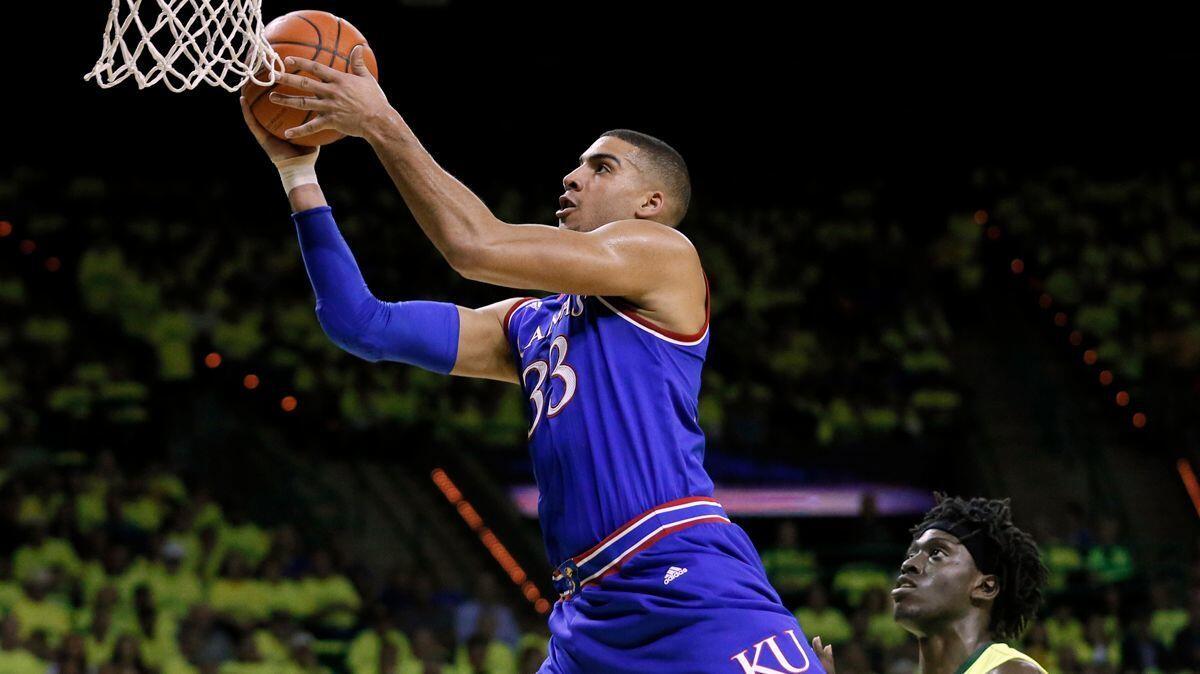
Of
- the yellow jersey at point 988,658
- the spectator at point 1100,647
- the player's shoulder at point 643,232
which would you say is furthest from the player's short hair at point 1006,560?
the spectator at point 1100,647

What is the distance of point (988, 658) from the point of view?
402 centimetres

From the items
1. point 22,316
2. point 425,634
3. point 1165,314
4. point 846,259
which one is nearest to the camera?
point 425,634

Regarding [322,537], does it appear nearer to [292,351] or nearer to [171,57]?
[292,351]

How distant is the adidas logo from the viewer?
10.4ft

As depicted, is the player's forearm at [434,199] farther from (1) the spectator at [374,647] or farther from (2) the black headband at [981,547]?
(1) the spectator at [374,647]

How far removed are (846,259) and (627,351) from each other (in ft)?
38.2

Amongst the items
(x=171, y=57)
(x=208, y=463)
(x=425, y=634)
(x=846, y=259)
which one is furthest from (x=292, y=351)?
(x=171, y=57)

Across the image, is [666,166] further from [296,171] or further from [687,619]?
[687,619]

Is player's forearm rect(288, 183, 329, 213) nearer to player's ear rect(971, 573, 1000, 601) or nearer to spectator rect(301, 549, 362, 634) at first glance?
player's ear rect(971, 573, 1000, 601)

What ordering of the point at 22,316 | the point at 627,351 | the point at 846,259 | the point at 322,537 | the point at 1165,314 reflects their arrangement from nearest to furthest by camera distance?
the point at 627,351 → the point at 322,537 → the point at 22,316 → the point at 1165,314 → the point at 846,259

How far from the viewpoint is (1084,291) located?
1453 centimetres

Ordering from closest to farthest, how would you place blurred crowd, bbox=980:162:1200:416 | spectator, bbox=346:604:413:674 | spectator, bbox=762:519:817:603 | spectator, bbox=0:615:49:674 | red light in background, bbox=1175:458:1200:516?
spectator, bbox=0:615:49:674 → spectator, bbox=346:604:413:674 → spectator, bbox=762:519:817:603 → red light in background, bbox=1175:458:1200:516 → blurred crowd, bbox=980:162:1200:416

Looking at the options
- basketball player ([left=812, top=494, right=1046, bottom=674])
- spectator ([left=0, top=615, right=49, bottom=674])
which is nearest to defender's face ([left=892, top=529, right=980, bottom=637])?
basketball player ([left=812, top=494, right=1046, bottom=674])

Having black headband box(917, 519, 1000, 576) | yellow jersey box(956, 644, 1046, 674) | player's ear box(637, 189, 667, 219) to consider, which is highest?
player's ear box(637, 189, 667, 219)
